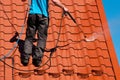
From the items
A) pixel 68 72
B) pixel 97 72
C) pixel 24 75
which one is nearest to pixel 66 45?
pixel 68 72

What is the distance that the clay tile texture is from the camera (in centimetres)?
532

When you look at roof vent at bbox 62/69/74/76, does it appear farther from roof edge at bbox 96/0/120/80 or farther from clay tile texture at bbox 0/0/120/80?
roof edge at bbox 96/0/120/80

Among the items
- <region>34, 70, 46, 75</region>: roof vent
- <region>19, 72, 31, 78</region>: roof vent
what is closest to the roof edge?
<region>34, 70, 46, 75</region>: roof vent

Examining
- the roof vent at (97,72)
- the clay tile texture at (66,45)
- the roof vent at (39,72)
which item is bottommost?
the roof vent at (97,72)

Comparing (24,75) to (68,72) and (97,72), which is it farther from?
(97,72)

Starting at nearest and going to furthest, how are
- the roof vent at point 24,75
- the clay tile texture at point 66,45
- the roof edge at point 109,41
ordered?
the roof vent at point 24,75 → the clay tile texture at point 66,45 → the roof edge at point 109,41

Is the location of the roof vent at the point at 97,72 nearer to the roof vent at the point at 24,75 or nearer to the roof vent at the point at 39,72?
the roof vent at the point at 39,72

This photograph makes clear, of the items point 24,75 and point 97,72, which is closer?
point 24,75

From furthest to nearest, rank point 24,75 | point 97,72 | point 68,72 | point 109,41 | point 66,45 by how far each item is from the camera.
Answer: point 109,41, point 66,45, point 97,72, point 68,72, point 24,75

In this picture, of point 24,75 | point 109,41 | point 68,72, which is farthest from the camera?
point 109,41

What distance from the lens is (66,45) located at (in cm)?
579

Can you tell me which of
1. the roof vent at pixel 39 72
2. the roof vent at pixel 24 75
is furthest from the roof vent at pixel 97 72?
the roof vent at pixel 24 75

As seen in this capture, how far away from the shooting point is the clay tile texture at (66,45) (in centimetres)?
532

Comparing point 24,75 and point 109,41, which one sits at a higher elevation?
point 109,41
